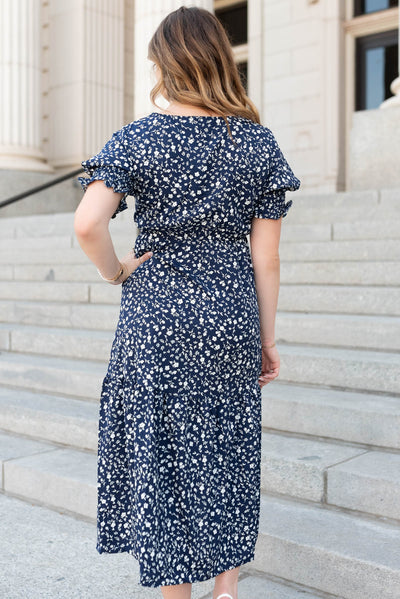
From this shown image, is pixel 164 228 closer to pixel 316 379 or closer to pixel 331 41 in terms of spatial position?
pixel 316 379

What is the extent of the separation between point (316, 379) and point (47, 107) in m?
10.4

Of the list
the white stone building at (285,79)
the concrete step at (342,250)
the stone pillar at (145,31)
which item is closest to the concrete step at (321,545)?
the concrete step at (342,250)

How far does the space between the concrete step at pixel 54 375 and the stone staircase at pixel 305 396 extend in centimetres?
1

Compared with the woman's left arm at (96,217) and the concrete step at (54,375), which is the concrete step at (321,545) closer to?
the concrete step at (54,375)

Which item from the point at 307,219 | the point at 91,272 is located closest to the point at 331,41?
the point at 307,219

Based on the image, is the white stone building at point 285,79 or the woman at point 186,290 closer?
the woman at point 186,290

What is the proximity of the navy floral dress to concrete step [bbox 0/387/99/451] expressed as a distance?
6.40ft

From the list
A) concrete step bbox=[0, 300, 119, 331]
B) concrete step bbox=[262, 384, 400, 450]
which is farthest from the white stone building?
concrete step bbox=[262, 384, 400, 450]

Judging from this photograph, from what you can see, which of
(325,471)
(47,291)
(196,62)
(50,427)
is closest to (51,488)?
(50,427)

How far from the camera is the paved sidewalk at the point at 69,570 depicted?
104 inches

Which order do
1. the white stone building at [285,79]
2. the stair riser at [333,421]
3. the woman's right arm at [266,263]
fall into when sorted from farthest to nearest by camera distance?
1. the white stone building at [285,79]
2. the stair riser at [333,421]
3. the woman's right arm at [266,263]

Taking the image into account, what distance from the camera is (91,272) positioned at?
6.44m

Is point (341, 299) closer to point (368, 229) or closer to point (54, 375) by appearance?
point (368, 229)

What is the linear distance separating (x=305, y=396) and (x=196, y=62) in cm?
212
